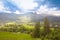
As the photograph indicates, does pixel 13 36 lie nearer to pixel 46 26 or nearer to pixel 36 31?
pixel 36 31

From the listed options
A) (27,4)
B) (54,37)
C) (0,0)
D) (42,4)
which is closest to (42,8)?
(42,4)

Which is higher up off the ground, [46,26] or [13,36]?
[46,26]

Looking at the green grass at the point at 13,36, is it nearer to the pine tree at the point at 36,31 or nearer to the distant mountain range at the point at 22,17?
the pine tree at the point at 36,31

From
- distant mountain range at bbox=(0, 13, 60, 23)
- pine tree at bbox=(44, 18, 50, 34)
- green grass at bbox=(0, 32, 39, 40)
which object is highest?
distant mountain range at bbox=(0, 13, 60, 23)

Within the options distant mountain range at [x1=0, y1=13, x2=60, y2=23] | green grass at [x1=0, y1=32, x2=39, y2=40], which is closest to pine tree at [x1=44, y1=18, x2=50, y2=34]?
distant mountain range at [x1=0, y1=13, x2=60, y2=23]

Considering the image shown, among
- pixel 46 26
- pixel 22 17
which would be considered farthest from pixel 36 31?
pixel 22 17

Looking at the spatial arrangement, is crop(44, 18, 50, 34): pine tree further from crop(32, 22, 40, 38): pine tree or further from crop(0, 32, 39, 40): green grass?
crop(0, 32, 39, 40): green grass

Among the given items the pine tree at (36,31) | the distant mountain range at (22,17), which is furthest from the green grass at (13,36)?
the distant mountain range at (22,17)

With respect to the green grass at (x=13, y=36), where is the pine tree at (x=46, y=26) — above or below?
above

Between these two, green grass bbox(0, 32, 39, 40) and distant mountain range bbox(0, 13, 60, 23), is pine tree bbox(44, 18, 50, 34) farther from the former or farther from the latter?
green grass bbox(0, 32, 39, 40)

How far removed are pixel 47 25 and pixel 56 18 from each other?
0.20m

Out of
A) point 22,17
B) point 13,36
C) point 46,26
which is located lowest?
point 13,36

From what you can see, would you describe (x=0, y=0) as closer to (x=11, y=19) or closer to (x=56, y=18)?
(x=11, y=19)

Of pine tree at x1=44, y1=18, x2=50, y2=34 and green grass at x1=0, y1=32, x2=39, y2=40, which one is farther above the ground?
pine tree at x1=44, y1=18, x2=50, y2=34
